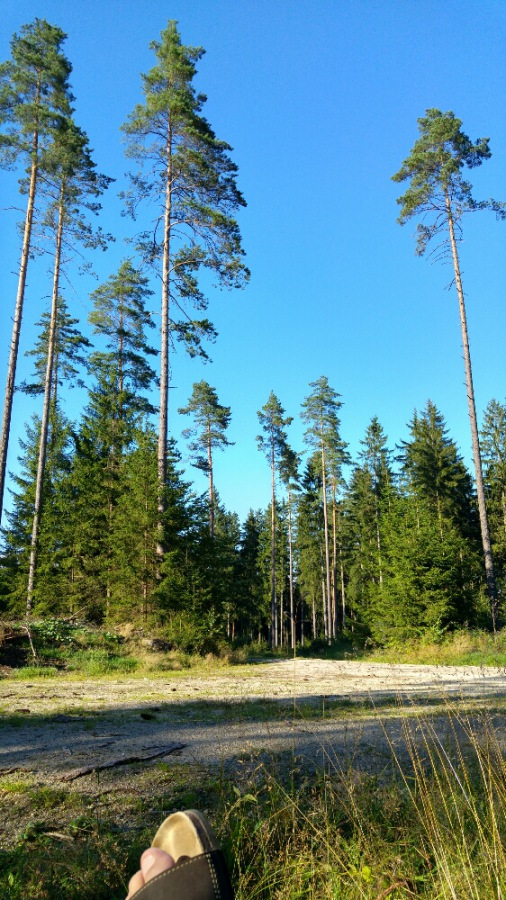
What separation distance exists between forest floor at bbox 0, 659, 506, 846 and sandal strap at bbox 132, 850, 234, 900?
6.61 ft

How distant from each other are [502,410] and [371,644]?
88.8 feet

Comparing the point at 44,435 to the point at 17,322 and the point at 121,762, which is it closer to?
the point at 17,322

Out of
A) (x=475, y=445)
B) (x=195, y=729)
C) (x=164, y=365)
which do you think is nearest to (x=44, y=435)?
(x=164, y=365)

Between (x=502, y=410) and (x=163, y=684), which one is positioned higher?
(x=502, y=410)

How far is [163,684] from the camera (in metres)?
9.47

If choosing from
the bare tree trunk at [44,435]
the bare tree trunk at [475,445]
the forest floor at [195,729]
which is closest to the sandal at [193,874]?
the forest floor at [195,729]

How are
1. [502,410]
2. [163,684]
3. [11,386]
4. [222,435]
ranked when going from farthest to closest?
[502,410], [222,435], [11,386], [163,684]

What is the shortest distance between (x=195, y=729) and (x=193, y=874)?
440 cm

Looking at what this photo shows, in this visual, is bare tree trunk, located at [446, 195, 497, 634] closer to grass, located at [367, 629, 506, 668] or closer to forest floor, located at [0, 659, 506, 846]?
grass, located at [367, 629, 506, 668]

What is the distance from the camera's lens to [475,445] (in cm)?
1981

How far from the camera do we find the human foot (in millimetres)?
1336

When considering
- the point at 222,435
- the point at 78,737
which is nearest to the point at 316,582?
the point at 222,435

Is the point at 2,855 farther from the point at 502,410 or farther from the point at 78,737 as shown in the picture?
the point at 502,410

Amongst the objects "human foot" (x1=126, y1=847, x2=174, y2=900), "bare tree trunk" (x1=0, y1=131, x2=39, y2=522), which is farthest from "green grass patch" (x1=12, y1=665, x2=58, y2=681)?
"human foot" (x1=126, y1=847, x2=174, y2=900)
